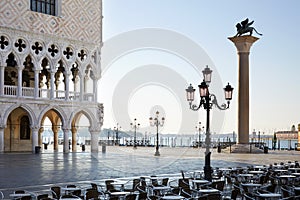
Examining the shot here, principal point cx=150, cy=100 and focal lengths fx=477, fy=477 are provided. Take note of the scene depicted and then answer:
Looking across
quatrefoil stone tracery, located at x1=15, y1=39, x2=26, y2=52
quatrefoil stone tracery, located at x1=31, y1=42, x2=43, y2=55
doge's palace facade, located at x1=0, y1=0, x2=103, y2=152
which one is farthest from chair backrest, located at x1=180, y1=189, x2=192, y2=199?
quatrefoil stone tracery, located at x1=31, y1=42, x2=43, y2=55

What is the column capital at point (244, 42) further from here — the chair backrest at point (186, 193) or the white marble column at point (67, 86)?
the chair backrest at point (186, 193)

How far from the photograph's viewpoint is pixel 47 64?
112 feet

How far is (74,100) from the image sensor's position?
3309 centimetres

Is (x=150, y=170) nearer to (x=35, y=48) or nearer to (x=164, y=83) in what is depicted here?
(x=164, y=83)

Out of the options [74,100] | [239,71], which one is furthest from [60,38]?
[239,71]

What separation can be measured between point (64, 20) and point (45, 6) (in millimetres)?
1607

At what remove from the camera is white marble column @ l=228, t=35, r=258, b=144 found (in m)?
29.7

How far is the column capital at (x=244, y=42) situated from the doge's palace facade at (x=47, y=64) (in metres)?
10.3

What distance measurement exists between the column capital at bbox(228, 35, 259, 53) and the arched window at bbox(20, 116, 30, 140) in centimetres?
1577

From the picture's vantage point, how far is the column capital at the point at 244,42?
1176 inches

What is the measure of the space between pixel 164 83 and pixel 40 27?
54.8ft

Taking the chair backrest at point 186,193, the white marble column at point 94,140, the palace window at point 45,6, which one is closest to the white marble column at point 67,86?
the white marble column at point 94,140

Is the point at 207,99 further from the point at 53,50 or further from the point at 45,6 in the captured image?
the point at 45,6

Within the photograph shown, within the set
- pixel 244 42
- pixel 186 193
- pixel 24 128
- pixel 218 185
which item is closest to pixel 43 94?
pixel 24 128
